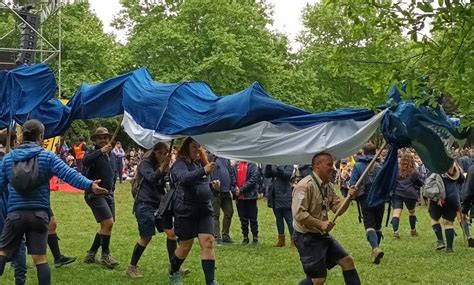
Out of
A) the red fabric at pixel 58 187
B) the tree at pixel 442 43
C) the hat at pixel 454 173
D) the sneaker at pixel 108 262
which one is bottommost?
the sneaker at pixel 108 262

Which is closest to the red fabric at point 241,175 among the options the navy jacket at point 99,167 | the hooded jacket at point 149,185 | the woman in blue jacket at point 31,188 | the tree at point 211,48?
the navy jacket at point 99,167

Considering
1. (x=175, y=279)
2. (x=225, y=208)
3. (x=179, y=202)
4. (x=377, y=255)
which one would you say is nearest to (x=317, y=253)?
(x=179, y=202)

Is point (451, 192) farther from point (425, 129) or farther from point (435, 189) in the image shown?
point (425, 129)

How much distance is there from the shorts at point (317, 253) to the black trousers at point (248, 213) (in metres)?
5.76

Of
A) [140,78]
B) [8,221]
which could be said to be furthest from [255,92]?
[8,221]

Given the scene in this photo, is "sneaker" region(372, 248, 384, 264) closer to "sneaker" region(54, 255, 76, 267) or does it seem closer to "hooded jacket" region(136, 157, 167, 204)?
"hooded jacket" region(136, 157, 167, 204)

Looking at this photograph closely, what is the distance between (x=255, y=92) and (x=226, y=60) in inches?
1186

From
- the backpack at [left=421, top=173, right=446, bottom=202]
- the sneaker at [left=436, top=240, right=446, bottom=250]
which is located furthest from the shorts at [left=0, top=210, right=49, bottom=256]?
the sneaker at [left=436, top=240, right=446, bottom=250]

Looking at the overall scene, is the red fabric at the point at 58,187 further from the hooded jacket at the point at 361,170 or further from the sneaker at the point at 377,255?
the sneaker at the point at 377,255

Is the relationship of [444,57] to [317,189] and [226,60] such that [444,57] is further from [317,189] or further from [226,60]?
[226,60]

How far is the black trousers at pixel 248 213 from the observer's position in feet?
41.9

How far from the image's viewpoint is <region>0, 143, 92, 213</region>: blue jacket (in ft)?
22.2

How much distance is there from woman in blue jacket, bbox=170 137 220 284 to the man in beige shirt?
56.4 inches

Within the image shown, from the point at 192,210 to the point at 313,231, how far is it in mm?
1792
